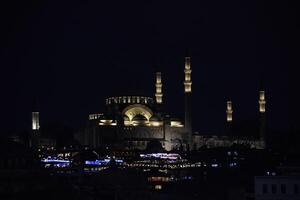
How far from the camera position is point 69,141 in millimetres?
151375

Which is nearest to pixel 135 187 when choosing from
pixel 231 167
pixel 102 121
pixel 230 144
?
pixel 231 167

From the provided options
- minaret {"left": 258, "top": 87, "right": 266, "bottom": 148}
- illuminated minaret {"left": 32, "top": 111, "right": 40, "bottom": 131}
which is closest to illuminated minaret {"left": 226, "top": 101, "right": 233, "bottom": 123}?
minaret {"left": 258, "top": 87, "right": 266, "bottom": 148}

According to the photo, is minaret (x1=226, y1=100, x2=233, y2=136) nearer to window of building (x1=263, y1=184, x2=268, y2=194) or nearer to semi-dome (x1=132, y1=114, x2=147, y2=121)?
semi-dome (x1=132, y1=114, x2=147, y2=121)

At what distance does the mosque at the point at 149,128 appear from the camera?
144m

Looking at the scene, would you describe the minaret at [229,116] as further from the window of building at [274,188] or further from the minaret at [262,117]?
the window of building at [274,188]

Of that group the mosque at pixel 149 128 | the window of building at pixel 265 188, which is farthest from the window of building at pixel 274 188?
the mosque at pixel 149 128

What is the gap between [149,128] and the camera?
486ft

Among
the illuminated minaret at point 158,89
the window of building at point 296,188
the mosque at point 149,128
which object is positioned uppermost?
the illuminated minaret at point 158,89

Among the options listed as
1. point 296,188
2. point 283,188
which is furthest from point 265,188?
point 296,188

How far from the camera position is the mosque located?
472 ft

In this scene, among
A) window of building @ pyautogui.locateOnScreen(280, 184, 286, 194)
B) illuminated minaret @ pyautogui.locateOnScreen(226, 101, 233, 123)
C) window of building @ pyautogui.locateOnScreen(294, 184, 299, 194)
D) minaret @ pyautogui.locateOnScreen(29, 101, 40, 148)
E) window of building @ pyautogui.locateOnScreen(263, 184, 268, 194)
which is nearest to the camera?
window of building @ pyautogui.locateOnScreen(294, 184, 299, 194)

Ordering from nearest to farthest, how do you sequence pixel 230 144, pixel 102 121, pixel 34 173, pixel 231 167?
pixel 34 173 < pixel 231 167 < pixel 102 121 < pixel 230 144

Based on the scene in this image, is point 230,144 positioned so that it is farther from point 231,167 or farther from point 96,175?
point 96,175

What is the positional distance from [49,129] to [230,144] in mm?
32149
